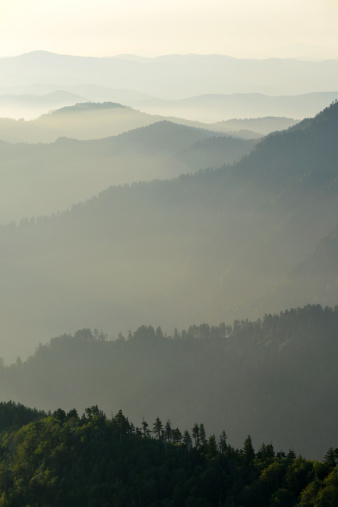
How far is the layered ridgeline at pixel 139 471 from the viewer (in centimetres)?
14675

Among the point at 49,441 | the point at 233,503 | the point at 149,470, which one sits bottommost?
the point at 233,503

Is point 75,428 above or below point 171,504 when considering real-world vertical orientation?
above

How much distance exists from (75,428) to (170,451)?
2443 centimetres

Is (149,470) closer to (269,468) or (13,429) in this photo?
(269,468)

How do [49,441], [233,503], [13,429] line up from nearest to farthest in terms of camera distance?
[233,503]
[49,441]
[13,429]

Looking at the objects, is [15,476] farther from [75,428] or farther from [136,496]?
[136,496]

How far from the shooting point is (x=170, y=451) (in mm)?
169250

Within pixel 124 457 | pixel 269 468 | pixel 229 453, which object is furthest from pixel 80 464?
pixel 269 468

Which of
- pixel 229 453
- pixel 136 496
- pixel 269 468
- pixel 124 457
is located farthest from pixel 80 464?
pixel 269 468

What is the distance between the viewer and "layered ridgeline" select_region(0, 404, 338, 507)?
147 metres

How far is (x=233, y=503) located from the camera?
14375 centimetres

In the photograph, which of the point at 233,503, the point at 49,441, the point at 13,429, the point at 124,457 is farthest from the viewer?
the point at 13,429

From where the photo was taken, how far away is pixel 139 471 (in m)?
162

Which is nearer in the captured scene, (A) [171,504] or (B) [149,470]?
(A) [171,504]
